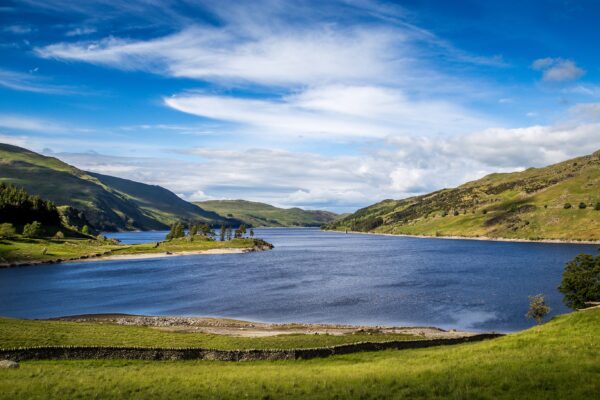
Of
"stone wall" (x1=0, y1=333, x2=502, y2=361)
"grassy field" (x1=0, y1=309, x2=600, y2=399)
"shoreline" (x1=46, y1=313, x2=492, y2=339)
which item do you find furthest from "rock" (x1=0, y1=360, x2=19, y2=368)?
"shoreline" (x1=46, y1=313, x2=492, y2=339)

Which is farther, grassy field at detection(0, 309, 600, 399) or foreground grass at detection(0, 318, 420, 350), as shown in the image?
foreground grass at detection(0, 318, 420, 350)

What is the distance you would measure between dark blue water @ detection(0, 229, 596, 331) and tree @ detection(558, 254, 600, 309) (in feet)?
31.3

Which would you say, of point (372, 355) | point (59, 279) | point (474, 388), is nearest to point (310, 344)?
point (372, 355)

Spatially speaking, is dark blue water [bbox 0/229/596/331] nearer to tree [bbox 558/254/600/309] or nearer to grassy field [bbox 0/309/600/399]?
tree [bbox 558/254/600/309]

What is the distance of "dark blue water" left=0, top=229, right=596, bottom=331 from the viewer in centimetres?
9750

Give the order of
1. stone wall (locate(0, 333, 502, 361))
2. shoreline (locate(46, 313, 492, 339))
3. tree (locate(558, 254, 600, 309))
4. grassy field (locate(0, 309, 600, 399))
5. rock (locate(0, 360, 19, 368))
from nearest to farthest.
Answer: grassy field (locate(0, 309, 600, 399)) → rock (locate(0, 360, 19, 368)) → stone wall (locate(0, 333, 502, 361)) → shoreline (locate(46, 313, 492, 339)) → tree (locate(558, 254, 600, 309))

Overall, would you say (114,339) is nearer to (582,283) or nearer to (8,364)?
(8,364)

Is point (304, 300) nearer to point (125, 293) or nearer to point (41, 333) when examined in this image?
point (125, 293)

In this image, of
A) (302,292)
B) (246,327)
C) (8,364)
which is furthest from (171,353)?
(302,292)

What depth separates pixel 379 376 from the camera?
101ft

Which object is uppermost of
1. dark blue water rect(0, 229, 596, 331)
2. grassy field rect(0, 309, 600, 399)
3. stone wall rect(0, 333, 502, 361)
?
grassy field rect(0, 309, 600, 399)

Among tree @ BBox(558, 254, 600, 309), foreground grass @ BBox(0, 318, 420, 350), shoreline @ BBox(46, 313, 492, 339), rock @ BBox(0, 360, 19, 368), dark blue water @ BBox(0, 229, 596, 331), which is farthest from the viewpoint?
dark blue water @ BBox(0, 229, 596, 331)

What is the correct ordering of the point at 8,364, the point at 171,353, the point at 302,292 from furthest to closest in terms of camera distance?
the point at 302,292 → the point at 171,353 → the point at 8,364

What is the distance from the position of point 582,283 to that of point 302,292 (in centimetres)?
6899
